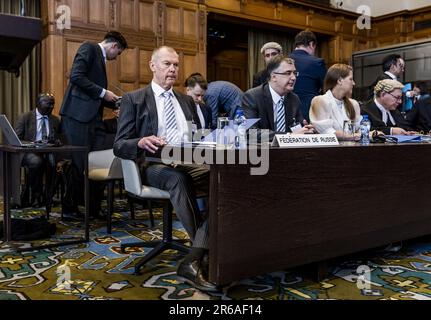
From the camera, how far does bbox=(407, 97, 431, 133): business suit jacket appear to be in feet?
13.2

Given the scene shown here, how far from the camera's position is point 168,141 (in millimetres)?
2375

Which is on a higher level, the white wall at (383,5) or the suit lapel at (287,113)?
the white wall at (383,5)

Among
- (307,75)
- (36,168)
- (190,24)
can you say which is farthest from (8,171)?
(190,24)

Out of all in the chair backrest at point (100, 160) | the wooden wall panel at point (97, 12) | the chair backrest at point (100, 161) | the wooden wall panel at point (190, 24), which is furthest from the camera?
the wooden wall panel at point (190, 24)

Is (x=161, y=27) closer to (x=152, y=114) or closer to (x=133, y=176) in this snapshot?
(x=152, y=114)

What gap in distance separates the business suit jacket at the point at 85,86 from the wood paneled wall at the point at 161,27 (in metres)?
2.09

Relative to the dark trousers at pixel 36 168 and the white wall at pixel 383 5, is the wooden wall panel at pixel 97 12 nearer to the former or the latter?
the dark trousers at pixel 36 168

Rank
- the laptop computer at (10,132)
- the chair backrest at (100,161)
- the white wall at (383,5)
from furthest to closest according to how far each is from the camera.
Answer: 1. the white wall at (383,5)
2. the chair backrest at (100,161)
3. the laptop computer at (10,132)

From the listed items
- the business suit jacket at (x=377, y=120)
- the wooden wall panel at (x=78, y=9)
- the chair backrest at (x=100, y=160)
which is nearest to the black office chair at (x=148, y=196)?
the chair backrest at (x=100, y=160)

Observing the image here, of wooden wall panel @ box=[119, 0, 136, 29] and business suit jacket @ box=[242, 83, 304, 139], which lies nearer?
business suit jacket @ box=[242, 83, 304, 139]

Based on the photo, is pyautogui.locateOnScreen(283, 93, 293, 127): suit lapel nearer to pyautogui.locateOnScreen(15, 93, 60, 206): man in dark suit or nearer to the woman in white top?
the woman in white top

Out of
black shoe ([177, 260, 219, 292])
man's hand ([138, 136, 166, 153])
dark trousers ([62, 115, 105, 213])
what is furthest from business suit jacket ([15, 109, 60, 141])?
black shoe ([177, 260, 219, 292])

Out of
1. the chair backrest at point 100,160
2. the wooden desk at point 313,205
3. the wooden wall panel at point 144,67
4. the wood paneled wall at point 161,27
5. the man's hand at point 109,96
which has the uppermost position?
the wood paneled wall at point 161,27

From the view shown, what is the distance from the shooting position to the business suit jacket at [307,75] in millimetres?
3564
